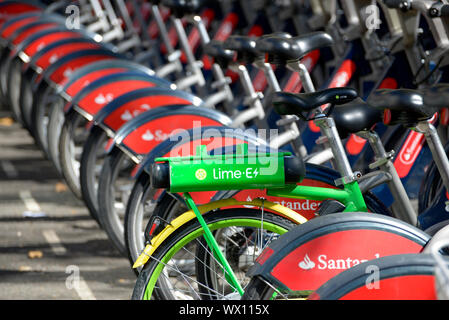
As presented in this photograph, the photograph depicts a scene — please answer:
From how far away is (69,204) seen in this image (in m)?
7.33

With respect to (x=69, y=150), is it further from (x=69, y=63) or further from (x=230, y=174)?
(x=230, y=174)

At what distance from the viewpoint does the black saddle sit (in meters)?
4.73

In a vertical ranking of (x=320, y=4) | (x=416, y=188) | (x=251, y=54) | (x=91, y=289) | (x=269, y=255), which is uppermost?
(x=320, y=4)

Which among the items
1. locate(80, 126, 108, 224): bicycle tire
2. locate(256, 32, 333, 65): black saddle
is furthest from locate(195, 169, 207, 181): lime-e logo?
locate(80, 126, 108, 224): bicycle tire

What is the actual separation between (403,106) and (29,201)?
4.61 m

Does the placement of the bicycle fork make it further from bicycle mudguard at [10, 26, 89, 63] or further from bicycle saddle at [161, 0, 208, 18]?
bicycle mudguard at [10, 26, 89, 63]

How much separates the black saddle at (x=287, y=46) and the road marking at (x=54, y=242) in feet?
6.84

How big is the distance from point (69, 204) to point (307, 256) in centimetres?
437

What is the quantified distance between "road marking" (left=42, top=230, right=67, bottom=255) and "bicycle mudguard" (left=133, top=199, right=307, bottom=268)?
2.71 metres

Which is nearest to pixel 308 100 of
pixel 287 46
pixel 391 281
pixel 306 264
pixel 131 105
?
pixel 306 264

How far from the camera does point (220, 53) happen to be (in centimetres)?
566

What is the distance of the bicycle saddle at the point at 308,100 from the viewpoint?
11.8 ft
